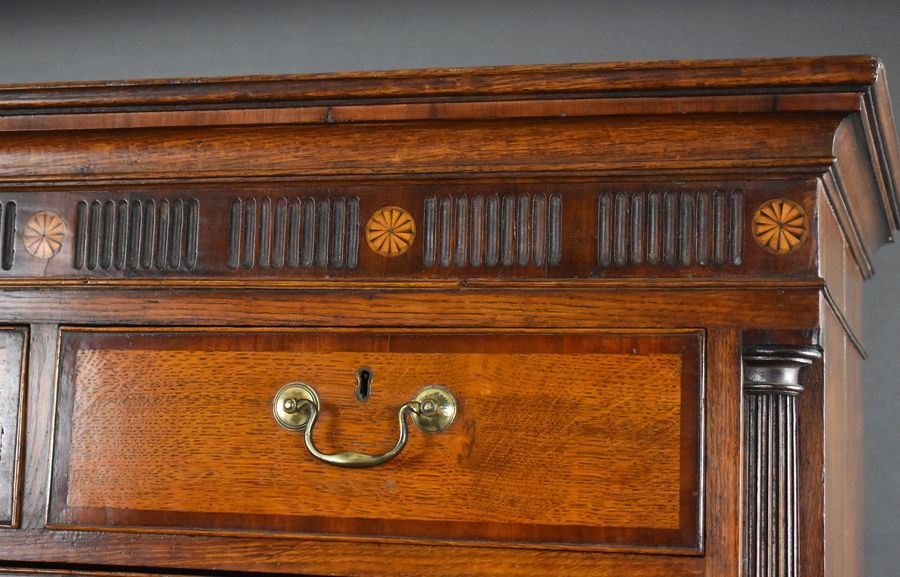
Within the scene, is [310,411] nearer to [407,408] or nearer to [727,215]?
[407,408]

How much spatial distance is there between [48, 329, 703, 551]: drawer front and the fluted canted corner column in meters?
0.04

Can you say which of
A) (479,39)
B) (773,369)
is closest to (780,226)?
(773,369)

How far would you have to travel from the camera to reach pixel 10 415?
1.00 meters

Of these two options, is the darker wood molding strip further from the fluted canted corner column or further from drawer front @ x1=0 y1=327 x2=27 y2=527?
drawer front @ x1=0 y1=327 x2=27 y2=527

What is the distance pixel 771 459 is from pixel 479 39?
91cm

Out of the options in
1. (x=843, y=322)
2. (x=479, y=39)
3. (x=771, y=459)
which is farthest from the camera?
(x=479, y=39)

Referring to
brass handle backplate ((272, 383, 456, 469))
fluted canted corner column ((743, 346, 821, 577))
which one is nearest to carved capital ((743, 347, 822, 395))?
fluted canted corner column ((743, 346, 821, 577))

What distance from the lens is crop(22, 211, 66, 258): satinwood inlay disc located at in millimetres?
1019

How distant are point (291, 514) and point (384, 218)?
0.24 m

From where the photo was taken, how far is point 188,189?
100cm

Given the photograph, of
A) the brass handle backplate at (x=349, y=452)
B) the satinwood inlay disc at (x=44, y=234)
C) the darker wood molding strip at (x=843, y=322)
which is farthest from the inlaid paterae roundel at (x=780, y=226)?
the satinwood inlay disc at (x=44, y=234)

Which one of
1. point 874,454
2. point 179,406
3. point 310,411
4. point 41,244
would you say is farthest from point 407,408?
point 874,454

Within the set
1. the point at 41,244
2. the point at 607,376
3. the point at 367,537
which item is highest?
the point at 41,244

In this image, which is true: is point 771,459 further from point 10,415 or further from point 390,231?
point 10,415
